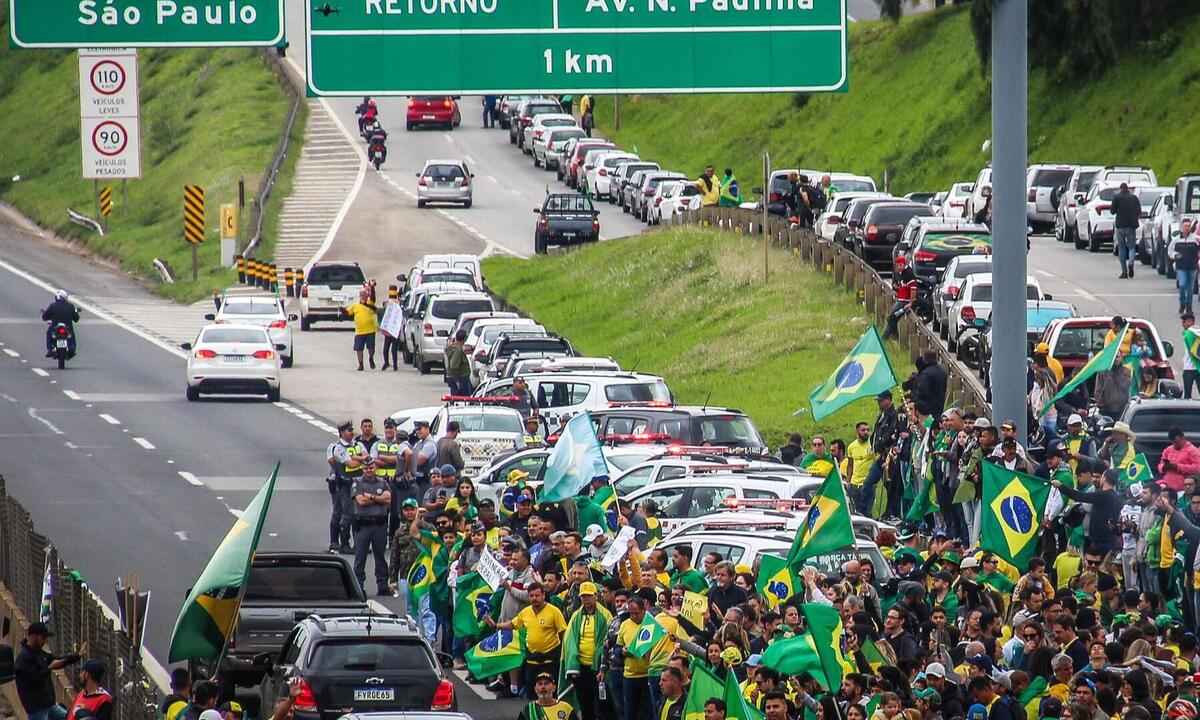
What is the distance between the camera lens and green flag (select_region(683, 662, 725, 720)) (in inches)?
629

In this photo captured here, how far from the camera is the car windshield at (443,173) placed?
3014 inches

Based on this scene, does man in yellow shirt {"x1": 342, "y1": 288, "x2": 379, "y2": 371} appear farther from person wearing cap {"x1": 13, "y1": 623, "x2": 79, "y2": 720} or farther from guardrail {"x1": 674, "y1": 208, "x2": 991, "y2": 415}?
person wearing cap {"x1": 13, "y1": 623, "x2": 79, "y2": 720}

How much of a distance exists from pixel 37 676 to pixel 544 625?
399 centimetres

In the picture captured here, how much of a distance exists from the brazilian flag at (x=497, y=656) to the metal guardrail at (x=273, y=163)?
46.4 meters

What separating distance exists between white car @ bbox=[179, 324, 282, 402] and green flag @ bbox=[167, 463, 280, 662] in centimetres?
2541

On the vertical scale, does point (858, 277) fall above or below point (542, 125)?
below

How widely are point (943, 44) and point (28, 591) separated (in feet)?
192

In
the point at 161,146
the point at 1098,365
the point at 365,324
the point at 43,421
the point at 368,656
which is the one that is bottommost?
the point at 43,421

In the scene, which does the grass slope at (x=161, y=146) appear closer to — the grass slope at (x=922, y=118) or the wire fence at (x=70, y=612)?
the grass slope at (x=922, y=118)

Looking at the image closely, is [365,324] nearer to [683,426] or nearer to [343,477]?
[683,426]

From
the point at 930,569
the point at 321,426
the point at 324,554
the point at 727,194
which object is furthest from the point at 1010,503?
the point at 727,194

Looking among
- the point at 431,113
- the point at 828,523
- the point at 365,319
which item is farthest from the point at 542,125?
the point at 828,523

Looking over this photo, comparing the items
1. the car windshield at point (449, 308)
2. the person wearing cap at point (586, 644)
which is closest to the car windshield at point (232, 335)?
the car windshield at point (449, 308)

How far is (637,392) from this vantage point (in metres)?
35.1
